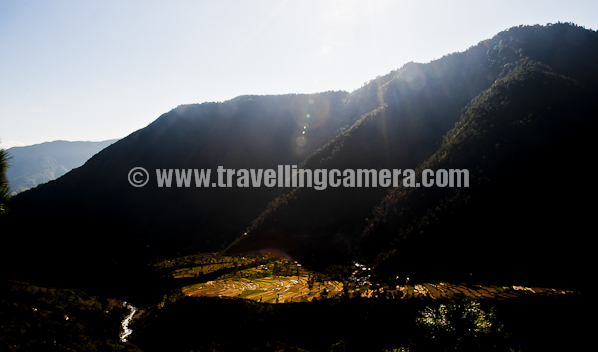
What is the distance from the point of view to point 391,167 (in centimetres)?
4559

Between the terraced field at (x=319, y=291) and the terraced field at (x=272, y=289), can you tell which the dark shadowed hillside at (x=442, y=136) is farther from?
the terraced field at (x=272, y=289)

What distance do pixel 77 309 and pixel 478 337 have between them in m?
26.4

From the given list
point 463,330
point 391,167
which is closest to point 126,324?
point 463,330

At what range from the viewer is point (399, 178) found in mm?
43062

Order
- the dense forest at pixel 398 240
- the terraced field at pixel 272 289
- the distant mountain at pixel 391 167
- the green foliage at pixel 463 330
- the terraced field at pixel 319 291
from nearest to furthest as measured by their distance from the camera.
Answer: the green foliage at pixel 463 330
the dense forest at pixel 398 240
the terraced field at pixel 319 291
the terraced field at pixel 272 289
the distant mountain at pixel 391 167

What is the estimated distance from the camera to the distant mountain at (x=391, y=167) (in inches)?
1019

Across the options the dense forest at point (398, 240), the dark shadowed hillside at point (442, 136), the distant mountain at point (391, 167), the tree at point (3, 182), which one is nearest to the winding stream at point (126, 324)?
the dense forest at point (398, 240)

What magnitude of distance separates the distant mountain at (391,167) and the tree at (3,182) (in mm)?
23191

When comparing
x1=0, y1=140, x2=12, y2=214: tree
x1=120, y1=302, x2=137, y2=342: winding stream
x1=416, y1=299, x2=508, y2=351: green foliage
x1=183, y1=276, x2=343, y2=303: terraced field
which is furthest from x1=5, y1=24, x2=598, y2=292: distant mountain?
x1=0, y1=140, x2=12, y2=214: tree

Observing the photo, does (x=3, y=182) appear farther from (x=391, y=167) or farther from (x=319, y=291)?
(x=391, y=167)

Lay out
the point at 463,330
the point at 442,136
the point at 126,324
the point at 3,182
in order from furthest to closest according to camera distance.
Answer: the point at 442,136 → the point at 126,324 → the point at 463,330 → the point at 3,182

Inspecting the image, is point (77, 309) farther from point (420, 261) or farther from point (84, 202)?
point (84, 202)

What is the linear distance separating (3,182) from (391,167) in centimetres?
4607

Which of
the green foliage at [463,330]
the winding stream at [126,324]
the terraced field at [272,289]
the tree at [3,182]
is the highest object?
the tree at [3,182]
